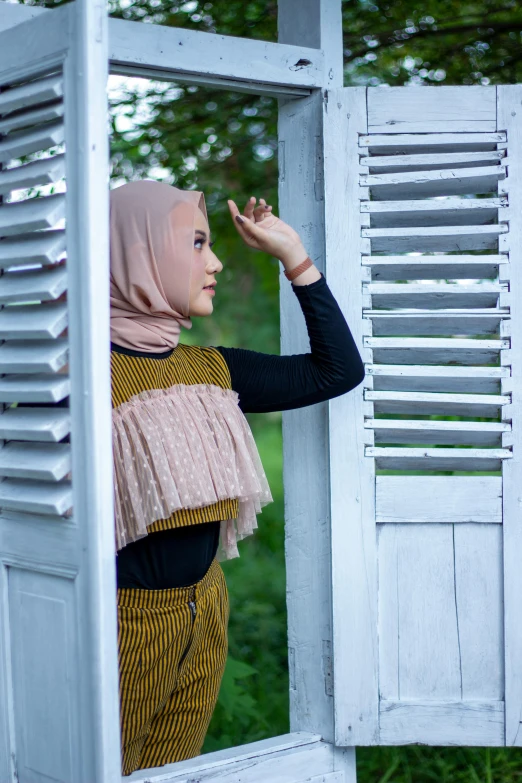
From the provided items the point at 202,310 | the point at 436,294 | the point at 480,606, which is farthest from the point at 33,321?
the point at 480,606

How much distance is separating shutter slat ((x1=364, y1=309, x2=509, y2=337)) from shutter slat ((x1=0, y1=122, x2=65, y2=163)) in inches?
40.1

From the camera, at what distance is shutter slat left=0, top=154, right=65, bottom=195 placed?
5.79ft

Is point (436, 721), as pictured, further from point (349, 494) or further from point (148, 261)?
point (148, 261)

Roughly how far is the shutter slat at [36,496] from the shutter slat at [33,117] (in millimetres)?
721

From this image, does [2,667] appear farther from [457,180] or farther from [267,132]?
[267,132]

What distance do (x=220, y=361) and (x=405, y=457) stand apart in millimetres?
590

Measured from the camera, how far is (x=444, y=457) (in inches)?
97.4

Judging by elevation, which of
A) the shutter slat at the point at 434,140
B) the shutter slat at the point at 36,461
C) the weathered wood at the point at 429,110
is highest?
the weathered wood at the point at 429,110

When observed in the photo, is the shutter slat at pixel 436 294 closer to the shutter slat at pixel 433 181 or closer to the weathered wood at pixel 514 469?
the weathered wood at pixel 514 469

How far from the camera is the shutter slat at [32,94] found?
176 cm

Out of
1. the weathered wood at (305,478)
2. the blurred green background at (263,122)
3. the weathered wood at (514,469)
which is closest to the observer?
the weathered wood at (514,469)

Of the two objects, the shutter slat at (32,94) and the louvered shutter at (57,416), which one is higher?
the shutter slat at (32,94)

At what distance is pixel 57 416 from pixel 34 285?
0.27 metres

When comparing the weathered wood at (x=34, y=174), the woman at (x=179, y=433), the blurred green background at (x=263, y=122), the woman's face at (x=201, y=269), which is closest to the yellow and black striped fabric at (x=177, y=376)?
the woman at (x=179, y=433)
